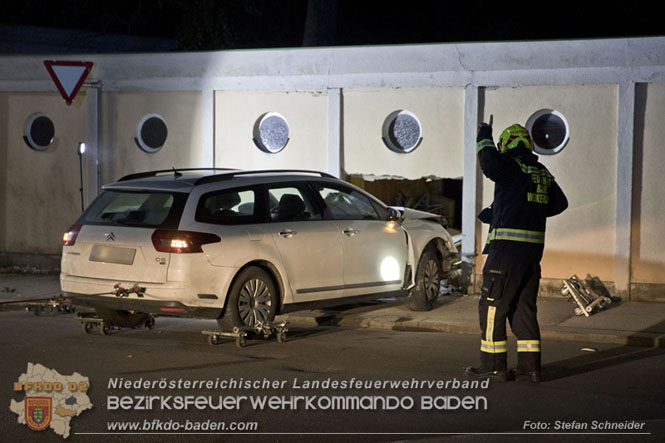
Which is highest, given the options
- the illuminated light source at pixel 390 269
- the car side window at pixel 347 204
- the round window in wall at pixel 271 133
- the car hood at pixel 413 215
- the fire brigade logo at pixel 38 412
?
the round window in wall at pixel 271 133

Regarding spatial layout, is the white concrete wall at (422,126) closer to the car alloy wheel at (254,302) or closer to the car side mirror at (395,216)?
the car side mirror at (395,216)

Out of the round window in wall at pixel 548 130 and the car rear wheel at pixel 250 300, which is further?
the round window in wall at pixel 548 130

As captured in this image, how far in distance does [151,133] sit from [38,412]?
897 centimetres

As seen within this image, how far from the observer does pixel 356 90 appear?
1414 cm

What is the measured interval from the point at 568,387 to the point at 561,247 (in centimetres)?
551

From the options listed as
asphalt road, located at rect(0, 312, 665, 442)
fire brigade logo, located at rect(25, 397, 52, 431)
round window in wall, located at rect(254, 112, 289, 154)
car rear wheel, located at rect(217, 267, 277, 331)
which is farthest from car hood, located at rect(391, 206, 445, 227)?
fire brigade logo, located at rect(25, 397, 52, 431)

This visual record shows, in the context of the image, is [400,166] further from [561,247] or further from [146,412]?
[146,412]

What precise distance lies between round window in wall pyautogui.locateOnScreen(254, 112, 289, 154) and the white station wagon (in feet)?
11.6

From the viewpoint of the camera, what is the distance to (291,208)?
10492 millimetres

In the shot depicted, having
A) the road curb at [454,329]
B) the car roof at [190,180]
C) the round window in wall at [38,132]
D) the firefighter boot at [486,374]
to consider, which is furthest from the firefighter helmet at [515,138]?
the round window in wall at [38,132]

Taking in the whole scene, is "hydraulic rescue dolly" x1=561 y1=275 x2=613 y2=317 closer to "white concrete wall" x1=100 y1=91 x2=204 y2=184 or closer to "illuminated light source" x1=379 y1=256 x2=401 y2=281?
"illuminated light source" x1=379 y1=256 x2=401 y2=281

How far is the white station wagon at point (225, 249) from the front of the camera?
372 inches

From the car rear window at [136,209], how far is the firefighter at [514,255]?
3139 millimetres

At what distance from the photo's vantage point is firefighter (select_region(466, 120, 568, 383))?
26.3 feet
